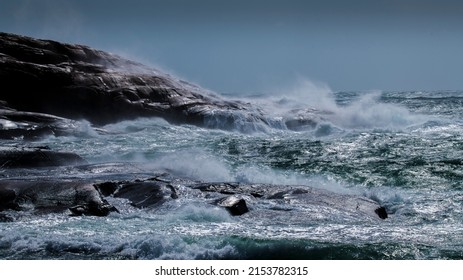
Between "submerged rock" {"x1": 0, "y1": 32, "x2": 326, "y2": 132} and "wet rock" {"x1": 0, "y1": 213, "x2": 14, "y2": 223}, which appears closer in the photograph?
"wet rock" {"x1": 0, "y1": 213, "x2": 14, "y2": 223}

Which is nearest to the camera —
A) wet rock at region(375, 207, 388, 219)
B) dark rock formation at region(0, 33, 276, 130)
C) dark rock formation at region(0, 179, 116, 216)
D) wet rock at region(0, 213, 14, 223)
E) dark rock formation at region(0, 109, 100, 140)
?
wet rock at region(0, 213, 14, 223)

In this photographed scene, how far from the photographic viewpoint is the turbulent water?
9.17 meters

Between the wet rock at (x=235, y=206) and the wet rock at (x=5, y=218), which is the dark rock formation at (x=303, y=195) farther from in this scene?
the wet rock at (x=5, y=218)

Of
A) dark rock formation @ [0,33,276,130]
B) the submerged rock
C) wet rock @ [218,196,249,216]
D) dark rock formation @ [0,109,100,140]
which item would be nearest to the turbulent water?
wet rock @ [218,196,249,216]

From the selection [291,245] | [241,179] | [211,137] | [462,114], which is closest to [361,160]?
[241,179]

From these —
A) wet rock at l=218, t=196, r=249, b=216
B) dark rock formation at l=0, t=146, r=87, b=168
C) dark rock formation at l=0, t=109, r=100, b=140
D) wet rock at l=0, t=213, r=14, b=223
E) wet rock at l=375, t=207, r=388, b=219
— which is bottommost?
wet rock at l=0, t=213, r=14, b=223

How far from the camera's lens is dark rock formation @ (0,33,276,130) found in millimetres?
25453

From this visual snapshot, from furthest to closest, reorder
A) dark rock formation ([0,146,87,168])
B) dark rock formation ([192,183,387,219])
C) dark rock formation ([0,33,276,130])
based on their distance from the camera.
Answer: dark rock formation ([0,33,276,130]) < dark rock formation ([0,146,87,168]) < dark rock formation ([192,183,387,219])

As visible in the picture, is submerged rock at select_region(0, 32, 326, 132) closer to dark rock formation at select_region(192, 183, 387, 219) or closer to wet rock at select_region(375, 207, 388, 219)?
dark rock formation at select_region(192, 183, 387, 219)

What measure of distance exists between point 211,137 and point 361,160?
23.0 ft

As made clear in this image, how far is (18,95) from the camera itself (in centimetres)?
2527

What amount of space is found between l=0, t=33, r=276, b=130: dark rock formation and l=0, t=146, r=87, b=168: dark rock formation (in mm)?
9995

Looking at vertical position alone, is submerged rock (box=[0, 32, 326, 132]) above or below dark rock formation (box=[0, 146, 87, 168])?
above

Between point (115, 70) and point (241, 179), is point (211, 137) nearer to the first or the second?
point (115, 70)
